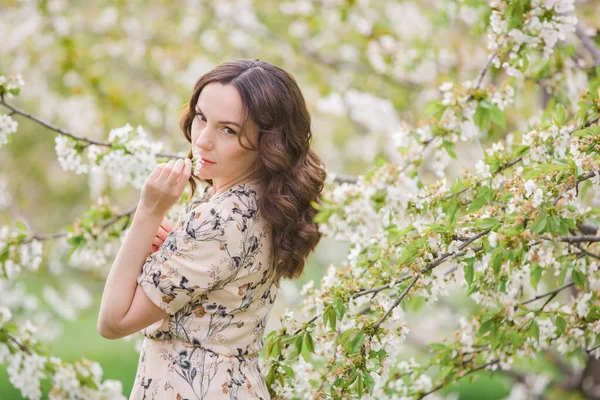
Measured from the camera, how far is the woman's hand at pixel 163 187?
1.79 metres

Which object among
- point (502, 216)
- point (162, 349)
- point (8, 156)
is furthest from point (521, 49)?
point (8, 156)

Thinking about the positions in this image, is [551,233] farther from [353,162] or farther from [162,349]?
[353,162]

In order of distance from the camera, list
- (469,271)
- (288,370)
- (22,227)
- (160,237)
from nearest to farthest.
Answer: (469,271) → (160,237) → (288,370) → (22,227)

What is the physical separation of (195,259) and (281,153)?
391 millimetres

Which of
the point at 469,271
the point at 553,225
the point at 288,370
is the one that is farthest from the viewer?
the point at 288,370

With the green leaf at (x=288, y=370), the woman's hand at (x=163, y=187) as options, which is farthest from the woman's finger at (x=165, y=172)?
the green leaf at (x=288, y=370)

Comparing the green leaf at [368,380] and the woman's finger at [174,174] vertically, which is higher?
the woman's finger at [174,174]

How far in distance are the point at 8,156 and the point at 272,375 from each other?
6106mm

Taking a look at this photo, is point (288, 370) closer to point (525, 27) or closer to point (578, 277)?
point (578, 277)

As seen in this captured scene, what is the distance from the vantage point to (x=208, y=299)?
1.81 meters

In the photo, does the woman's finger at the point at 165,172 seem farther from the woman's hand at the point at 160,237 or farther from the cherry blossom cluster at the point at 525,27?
the cherry blossom cluster at the point at 525,27

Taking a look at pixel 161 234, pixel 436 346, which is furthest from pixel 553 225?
pixel 161 234

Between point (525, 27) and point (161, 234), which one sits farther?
point (525, 27)

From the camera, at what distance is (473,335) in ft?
7.89
